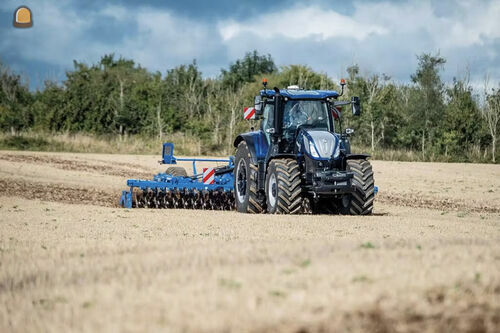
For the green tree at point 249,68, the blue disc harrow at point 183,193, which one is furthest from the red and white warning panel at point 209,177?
the green tree at point 249,68

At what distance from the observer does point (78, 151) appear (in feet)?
121

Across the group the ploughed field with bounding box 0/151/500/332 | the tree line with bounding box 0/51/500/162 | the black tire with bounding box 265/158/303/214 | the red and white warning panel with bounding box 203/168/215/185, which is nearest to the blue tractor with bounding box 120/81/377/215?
the black tire with bounding box 265/158/303/214

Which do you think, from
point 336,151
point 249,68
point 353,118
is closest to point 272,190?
point 336,151

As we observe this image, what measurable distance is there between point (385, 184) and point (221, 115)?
76.2 feet

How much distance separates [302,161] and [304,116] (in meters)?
0.90

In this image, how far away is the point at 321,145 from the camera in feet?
35.5

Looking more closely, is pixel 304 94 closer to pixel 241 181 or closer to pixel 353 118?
pixel 241 181

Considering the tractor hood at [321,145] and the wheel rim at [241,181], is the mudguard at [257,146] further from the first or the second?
the tractor hood at [321,145]

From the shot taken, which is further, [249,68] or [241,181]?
[249,68]

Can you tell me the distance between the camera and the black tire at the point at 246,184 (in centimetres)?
1192

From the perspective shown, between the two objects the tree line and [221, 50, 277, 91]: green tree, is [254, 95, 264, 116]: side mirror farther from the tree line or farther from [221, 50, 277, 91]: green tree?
[221, 50, 277, 91]: green tree

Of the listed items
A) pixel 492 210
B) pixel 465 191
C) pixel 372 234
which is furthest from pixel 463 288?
pixel 465 191

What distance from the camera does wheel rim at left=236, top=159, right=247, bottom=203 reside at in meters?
12.8

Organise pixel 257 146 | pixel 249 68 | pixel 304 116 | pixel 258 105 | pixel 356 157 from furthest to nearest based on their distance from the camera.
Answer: pixel 249 68, pixel 257 146, pixel 304 116, pixel 258 105, pixel 356 157
